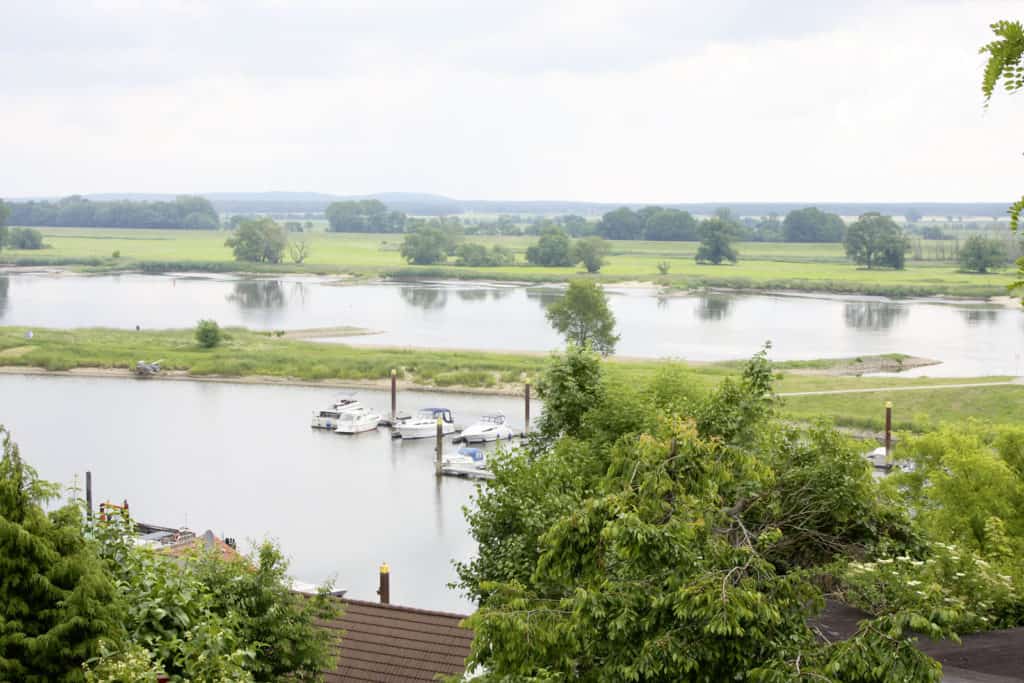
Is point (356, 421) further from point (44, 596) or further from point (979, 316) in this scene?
→ point (979, 316)

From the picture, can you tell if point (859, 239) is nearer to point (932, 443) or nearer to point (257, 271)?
point (257, 271)

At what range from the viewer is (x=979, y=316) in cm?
8500

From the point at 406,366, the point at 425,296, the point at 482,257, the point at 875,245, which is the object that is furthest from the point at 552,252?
the point at 406,366

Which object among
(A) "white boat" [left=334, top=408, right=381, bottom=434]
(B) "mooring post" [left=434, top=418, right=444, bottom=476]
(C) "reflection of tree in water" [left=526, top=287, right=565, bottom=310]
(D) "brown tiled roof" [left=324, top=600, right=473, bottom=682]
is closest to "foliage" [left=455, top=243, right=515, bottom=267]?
(C) "reflection of tree in water" [left=526, top=287, right=565, bottom=310]

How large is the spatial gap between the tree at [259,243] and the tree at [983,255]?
7366 centimetres

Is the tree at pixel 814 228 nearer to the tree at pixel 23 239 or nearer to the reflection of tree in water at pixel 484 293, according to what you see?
the reflection of tree in water at pixel 484 293

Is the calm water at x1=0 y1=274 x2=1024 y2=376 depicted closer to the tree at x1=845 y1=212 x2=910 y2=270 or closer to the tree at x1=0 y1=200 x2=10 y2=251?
the tree at x1=0 y1=200 x2=10 y2=251

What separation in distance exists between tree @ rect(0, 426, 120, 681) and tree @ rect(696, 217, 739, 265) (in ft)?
424

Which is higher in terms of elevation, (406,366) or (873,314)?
(873,314)

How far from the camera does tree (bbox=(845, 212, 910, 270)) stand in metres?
129

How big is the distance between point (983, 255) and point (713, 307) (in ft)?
131

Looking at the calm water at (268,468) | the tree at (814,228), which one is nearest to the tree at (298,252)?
the calm water at (268,468)

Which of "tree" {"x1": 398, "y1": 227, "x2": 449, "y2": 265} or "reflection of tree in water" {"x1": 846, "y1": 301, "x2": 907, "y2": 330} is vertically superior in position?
"tree" {"x1": 398, "y1": 227, "x2": 449, "y2": 265}

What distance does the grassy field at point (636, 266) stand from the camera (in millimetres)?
109375
